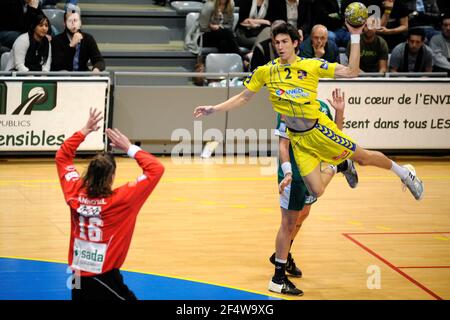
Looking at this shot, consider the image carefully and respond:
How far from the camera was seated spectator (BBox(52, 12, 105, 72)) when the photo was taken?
54.0 ft

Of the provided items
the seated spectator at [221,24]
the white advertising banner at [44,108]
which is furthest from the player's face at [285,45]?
the seated spectator at [221,24]

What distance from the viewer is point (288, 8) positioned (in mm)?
18594

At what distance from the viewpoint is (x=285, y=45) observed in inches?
374

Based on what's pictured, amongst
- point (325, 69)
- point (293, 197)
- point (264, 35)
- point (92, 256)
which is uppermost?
point (325, 69)

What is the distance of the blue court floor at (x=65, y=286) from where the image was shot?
9180 mm

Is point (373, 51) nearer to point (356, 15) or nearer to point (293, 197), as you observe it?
point (356, 15)

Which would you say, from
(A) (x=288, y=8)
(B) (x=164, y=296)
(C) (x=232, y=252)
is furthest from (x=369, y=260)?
(A) (x=288, y=8)

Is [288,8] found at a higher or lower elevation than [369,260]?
higher

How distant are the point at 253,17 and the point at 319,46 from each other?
2597 mm

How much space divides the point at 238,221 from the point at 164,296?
3367 millimetres

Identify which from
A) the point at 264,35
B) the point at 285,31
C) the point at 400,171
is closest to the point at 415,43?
the point at 264,35

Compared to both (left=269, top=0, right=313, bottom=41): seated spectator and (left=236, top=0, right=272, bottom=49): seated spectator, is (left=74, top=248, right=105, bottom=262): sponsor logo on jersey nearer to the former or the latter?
(left=236, top=0, right=272, bottom=49): seated spectator
